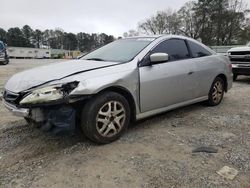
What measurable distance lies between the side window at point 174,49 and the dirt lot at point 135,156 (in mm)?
1100

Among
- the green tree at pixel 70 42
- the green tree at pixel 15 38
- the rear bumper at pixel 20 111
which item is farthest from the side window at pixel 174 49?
the green tree at pixel 70 42

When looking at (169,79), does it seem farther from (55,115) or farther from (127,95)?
(55,115)

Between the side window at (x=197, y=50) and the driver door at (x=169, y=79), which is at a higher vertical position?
the side window at (x=197, y=50)

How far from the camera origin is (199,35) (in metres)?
52.8

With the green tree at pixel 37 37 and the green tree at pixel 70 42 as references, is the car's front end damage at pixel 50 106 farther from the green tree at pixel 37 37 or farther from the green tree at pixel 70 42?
the green tree at pixel 37 37

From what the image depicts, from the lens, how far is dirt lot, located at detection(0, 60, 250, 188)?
300 centimetres

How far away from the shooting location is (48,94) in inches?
135

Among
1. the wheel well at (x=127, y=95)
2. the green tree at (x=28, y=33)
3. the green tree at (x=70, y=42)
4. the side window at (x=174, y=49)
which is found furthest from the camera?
the green tree at (x=70, y=42)

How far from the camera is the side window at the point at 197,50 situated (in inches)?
213

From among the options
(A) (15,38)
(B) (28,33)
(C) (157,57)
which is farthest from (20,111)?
(B) (28,33)

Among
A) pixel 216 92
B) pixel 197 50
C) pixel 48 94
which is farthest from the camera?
pixel 216 92

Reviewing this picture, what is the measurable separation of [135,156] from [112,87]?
0.97 metres

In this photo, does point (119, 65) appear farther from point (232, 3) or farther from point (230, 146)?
point (232, 3)

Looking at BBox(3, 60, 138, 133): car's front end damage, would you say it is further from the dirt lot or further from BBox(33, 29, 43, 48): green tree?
BBox(33, 29, 43, 48): green tree
